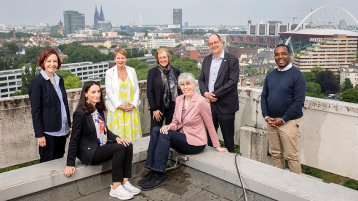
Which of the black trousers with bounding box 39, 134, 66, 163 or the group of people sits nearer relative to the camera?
the group of people

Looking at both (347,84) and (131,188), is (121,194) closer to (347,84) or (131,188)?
(131,188)

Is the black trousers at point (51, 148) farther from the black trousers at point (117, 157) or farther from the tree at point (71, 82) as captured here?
the tree at point (71, 82)

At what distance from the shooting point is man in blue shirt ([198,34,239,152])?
3381mm

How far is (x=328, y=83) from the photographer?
183 feet

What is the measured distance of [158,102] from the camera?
3676mm

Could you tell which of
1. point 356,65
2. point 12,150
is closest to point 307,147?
point 12,150

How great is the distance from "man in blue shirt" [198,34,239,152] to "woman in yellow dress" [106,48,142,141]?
75cm

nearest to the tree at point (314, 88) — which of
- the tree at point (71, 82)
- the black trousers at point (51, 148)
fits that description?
the tree at point (71, 82)

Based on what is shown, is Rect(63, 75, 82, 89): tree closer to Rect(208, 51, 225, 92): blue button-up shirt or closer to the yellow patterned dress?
the yellow patterned dress

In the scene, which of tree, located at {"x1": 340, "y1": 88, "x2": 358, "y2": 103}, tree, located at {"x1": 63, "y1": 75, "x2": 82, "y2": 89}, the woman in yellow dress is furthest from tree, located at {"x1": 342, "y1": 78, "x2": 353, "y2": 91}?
the woman in yellow dress

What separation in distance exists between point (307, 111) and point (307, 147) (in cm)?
39

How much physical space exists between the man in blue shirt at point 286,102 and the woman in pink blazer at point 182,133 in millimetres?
552

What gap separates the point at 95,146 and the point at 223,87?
1411mm

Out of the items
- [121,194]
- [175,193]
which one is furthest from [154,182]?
[121,194]
